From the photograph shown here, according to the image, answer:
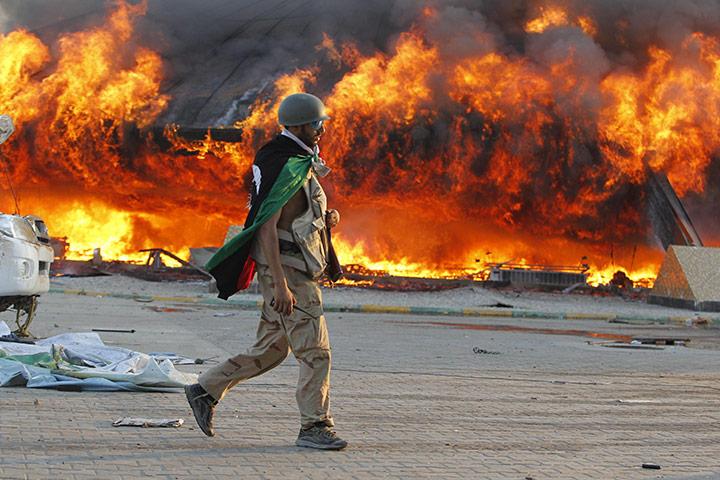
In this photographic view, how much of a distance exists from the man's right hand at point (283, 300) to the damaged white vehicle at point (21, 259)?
4752 millimetres

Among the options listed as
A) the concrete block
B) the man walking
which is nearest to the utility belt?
the man walking

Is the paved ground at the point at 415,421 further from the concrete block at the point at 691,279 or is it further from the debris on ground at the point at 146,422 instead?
the concrete block at the point at 691,279

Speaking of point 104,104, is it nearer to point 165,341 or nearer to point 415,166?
point 415,166

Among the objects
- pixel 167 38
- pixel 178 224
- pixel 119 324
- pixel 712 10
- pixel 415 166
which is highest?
pixel 712 10

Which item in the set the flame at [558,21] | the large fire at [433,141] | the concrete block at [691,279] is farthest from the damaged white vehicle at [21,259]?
the flame at [558,21]

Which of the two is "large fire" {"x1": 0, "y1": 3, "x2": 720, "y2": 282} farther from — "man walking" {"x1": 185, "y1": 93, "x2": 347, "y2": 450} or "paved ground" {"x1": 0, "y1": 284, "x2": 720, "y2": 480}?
"man walking" {"x1": 185, "y1": 93, "x2": 347, "y2": 450}

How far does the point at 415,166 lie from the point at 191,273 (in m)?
7.44

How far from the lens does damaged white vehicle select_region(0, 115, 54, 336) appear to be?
8078mm

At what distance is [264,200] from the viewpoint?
442 centimetres

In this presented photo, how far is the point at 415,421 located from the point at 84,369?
2.74 metres

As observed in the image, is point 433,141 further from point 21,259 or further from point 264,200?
point 264,200

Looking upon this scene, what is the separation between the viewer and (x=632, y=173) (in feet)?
79.9

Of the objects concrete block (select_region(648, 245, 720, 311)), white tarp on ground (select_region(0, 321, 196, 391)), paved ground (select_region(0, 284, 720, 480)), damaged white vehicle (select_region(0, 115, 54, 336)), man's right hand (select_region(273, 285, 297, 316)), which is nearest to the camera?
paved ground (select_region(0, 284, 720, 480))

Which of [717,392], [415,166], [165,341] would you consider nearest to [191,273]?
[415,166]
